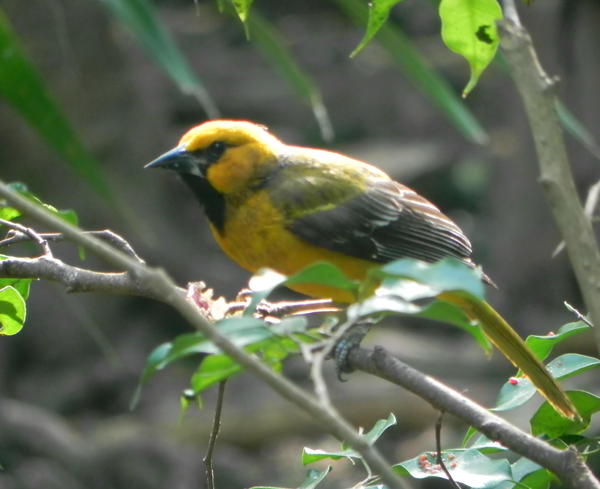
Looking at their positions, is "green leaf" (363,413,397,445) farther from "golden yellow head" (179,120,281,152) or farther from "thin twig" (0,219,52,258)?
"golden yellow head" (179,120,281,152)

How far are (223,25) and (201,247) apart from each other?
10.9 ft

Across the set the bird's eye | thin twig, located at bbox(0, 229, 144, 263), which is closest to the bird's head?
the bird's eye

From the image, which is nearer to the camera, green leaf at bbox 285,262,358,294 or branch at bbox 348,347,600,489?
green leaf at bbox 285,262,358,294

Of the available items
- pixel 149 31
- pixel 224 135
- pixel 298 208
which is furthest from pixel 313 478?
pixel 224 135

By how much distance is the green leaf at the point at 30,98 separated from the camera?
235cm

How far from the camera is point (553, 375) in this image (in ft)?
5.94

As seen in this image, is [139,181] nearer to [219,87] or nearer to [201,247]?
[201,247]

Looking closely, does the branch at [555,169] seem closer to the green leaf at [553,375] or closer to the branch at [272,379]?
the branch at [272,379]

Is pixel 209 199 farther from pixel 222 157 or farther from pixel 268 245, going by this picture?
pixel 268 245

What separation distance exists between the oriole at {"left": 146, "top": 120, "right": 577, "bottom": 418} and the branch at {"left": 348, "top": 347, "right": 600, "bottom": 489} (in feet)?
4.72

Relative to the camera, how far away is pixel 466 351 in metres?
7.72

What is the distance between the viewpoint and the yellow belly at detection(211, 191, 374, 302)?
10.5ft

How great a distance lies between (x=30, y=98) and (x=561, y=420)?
1.28 meters

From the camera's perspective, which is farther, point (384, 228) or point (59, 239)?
point (384, 228)
